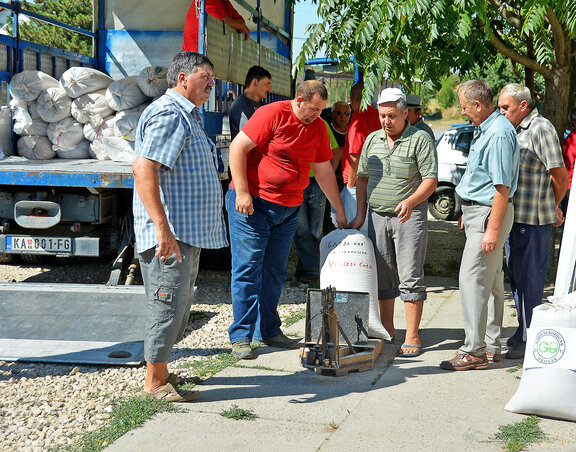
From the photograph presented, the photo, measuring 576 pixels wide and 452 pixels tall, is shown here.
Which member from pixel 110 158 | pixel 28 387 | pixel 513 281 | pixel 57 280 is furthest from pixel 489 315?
pixel 57 280

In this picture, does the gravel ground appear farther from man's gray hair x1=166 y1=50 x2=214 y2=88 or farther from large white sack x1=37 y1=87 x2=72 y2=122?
large white sack x1=37 y1=87 x2=72 y2=122

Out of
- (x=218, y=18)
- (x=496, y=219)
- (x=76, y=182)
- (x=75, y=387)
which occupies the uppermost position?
(x=218, y=18)

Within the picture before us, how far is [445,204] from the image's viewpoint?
540 inches

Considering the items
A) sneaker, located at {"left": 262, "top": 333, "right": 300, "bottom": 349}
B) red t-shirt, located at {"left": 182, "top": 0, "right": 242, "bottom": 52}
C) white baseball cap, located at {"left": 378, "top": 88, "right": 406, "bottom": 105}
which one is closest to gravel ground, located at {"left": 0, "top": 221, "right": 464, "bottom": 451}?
sneaker, located at {"left": 262, "top": 333, "right": 300, "bottom": 349}

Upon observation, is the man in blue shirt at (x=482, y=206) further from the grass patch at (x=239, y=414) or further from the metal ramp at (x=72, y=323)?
the metal ramp at (x=72, y=323)

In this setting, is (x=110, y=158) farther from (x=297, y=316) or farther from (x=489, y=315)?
(x=489, y=315)

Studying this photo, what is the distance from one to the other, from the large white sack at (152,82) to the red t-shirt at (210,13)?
15.4 inches

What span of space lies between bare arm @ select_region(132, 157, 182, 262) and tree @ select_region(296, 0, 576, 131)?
2145 mm

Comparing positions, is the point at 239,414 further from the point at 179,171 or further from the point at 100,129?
the point at 100,129

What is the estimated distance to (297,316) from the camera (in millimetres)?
6367

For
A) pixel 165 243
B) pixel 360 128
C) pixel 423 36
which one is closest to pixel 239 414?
pixel 165 243

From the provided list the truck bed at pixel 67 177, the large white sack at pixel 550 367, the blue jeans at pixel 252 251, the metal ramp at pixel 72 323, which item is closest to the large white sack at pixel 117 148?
the truck bed at pixel 67 177

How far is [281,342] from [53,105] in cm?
349

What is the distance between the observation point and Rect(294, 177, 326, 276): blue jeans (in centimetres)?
777
